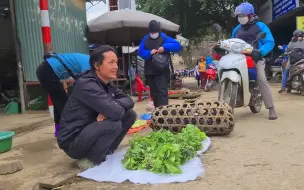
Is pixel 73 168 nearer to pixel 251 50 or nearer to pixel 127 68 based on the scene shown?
pixel 251 50

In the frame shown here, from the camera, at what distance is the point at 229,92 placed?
536 cm

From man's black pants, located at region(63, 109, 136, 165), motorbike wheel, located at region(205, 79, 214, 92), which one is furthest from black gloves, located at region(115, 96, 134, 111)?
motorbike wheel, located at region(205, 79, 214, 92)

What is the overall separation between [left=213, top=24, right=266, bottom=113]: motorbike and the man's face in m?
2.37

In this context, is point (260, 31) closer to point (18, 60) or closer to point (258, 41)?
point (258, 41)

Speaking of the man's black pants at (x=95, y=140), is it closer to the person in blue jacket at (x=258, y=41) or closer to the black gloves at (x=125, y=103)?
the black gloves at (x=125, y=103)

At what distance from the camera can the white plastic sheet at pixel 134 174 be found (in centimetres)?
300

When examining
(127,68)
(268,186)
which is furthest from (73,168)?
(127,68)

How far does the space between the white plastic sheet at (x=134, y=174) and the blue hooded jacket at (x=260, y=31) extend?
2.66 m

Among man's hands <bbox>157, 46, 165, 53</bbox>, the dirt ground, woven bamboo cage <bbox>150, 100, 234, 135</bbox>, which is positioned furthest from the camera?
man's hands <bbox>157, 46, 165, 53</bbox>

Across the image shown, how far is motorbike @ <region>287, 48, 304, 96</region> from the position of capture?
30.3ft

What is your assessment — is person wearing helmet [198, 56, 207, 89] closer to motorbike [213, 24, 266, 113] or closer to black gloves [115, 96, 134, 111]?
motorbike [213, 24, 266, 113]

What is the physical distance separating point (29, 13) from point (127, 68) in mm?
6180

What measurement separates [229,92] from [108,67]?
2506 mm

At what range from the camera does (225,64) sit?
539cm
